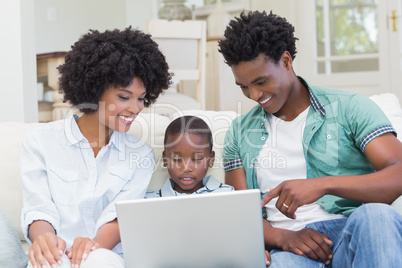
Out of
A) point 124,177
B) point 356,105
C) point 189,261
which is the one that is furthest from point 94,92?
point 356,105

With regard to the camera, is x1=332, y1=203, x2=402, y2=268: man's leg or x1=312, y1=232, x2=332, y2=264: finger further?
x1=312, y1=232, x2=332, y2=264: finger

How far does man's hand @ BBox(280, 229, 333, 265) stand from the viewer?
1141mm

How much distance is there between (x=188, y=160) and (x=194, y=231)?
1.56 feet

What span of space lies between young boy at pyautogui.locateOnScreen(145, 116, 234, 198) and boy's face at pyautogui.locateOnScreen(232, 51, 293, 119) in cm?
23

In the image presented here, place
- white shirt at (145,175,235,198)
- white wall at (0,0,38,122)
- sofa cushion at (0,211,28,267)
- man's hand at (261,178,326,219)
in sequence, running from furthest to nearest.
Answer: white wall at (0,0,38,122) → white shirt at (145,175,235,198) → sofa cushion at (0,211,28,267) → man's hand at (261,178,326,219)

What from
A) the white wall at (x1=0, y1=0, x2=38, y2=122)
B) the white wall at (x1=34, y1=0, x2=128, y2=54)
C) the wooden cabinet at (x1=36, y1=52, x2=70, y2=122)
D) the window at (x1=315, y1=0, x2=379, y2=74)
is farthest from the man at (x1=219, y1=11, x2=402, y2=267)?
the white wall at (x1=34, y1=0, x2=128, y2=54)

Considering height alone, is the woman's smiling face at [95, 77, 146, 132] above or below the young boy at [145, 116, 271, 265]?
above

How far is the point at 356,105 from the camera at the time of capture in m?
1.30

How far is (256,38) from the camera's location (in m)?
1.32

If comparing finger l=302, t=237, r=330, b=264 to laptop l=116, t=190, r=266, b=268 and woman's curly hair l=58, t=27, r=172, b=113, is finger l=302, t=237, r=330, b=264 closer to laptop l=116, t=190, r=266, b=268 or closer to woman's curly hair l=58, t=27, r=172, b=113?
laptop l=116, t=190, r=266, b=268

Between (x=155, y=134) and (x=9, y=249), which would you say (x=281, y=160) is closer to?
(x=155, y=134)

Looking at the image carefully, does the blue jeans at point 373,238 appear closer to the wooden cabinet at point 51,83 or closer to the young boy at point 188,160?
the young boy at point 188,160

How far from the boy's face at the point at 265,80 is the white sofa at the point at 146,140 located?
0.96ft

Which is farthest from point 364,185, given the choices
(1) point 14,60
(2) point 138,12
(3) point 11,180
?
(2) point 138,12
